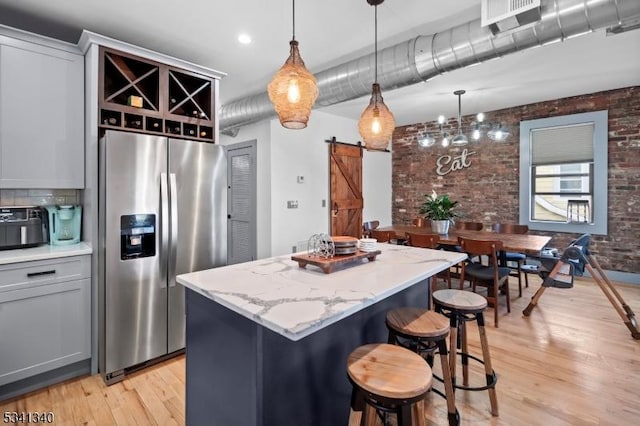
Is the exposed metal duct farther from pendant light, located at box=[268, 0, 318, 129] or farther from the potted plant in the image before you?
the potted plant

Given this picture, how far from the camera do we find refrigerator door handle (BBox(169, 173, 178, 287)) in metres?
2.66

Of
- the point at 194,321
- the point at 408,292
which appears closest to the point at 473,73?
the point at 408,292

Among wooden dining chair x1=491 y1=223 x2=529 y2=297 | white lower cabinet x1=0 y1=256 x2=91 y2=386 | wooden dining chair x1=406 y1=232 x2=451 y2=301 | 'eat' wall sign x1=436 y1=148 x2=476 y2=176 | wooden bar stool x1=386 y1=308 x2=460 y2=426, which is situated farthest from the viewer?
'eat' wall sign x1=436 y1=148 x2=476 y2=176

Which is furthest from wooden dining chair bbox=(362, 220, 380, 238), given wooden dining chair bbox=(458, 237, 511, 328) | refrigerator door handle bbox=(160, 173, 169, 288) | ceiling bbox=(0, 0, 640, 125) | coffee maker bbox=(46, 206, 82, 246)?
coffee maker bbox=(46, 206, 82, 246)

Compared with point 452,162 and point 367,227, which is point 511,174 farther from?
point 367,227

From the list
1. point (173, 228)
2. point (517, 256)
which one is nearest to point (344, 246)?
point (173, 228)

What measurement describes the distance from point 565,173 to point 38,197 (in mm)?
6648

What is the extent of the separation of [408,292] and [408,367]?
898 mm

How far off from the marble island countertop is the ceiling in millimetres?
1929

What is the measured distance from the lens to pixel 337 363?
1.70m

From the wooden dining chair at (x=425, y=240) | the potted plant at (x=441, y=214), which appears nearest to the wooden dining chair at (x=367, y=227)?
the wooden dining chair at (x=425, y=240)

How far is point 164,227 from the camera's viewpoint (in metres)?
2.64

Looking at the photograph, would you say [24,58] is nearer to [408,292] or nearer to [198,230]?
[198,230]

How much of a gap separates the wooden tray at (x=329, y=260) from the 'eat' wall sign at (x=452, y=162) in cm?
465
